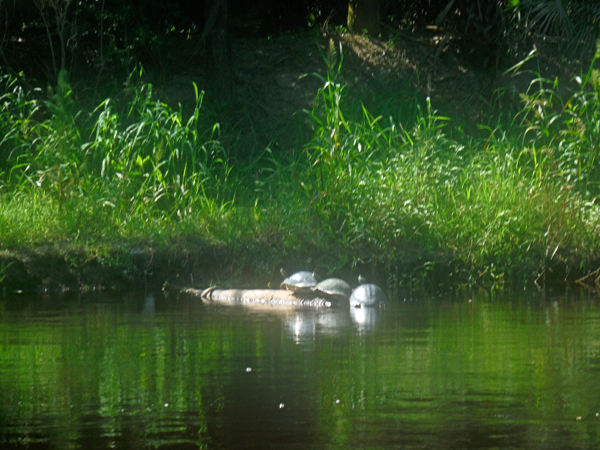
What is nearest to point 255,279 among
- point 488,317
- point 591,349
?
point 488,317

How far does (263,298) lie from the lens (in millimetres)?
7301

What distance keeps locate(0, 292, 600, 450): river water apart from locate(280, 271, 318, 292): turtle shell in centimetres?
78

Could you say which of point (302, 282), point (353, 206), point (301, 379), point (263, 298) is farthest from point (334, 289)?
point (301, 379)

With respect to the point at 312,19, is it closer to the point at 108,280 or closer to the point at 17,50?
the point at 17,50

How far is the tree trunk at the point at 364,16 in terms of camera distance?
48.2 ft

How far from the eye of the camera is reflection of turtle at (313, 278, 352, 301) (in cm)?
714

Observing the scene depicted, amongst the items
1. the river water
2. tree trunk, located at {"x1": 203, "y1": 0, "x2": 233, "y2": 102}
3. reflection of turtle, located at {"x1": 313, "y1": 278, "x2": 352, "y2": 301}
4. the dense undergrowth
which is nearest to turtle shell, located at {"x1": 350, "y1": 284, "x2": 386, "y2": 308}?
reflection of turtle, located at {"x1": 313, "y1": 278, "x2": 352, "y2": 301}

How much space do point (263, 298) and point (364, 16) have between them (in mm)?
8935

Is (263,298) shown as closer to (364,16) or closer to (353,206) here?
(353,206)

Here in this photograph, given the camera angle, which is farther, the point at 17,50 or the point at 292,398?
the point at 17,50

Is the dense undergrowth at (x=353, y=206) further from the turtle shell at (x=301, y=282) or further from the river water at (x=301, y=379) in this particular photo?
the river water at (x=301, y=379)

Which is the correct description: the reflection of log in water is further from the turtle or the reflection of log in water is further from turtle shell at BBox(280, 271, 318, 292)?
the turtle

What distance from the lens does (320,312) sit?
21.6 ft

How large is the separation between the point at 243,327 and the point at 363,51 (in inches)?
398
